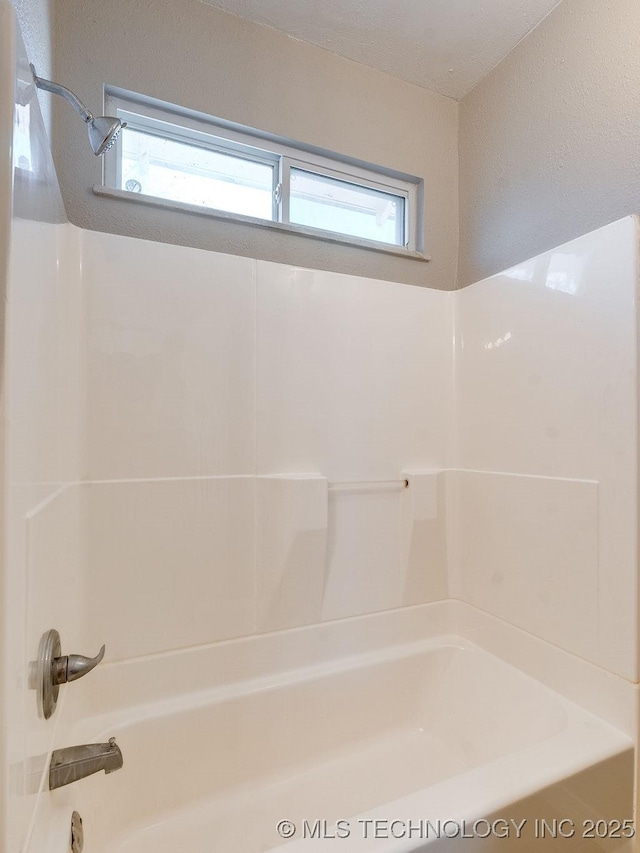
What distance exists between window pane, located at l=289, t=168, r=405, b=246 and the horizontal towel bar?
2.97ft

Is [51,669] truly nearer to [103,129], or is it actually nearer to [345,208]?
[103,129]

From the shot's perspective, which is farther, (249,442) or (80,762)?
(249,442)

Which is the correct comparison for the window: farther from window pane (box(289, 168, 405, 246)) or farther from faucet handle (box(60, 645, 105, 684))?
faucet handle (box(60, 645, 105, 684))

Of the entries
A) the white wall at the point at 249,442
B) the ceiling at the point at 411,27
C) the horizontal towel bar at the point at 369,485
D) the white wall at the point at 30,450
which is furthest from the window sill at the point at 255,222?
the horizontal towel bar at the point at 369,485

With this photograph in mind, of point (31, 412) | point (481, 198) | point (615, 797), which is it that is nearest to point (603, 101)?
point (481, 198)

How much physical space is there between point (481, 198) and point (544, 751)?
1.73m

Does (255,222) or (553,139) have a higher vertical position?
(553,139)

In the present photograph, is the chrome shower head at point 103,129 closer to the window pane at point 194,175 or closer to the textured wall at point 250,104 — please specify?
the textured wall at point 250,104

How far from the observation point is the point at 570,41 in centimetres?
135

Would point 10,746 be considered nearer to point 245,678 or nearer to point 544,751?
point 245,678

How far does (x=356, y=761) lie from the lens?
52.9 inches

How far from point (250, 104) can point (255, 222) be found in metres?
0.40

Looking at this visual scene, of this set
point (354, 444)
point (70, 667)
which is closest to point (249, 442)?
point (354, 444)

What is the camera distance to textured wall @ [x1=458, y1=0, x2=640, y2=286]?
1.21 metres
